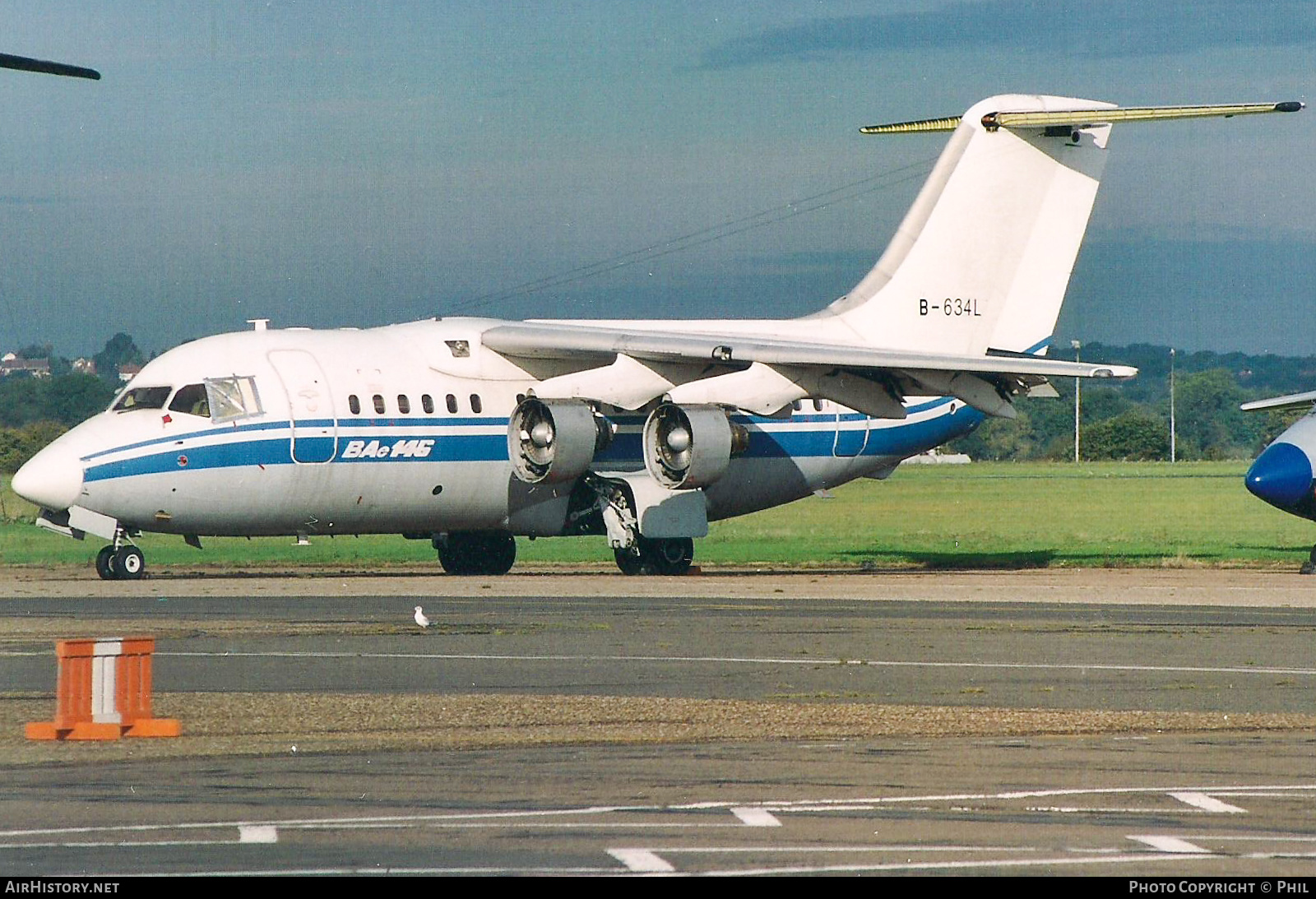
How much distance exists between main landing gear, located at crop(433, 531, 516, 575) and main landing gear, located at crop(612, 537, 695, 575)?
2124 mm

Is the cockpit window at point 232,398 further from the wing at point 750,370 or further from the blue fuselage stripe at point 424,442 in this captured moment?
the wing at point 750,370

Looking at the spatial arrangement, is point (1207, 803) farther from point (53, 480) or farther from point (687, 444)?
point (53, 480)

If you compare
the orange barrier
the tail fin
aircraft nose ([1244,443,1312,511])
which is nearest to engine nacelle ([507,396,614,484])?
the tail fin

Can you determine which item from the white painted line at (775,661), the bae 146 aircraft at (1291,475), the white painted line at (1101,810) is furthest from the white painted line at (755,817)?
the bae 146 aircraft at (1291,475)

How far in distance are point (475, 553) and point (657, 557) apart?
3209 mm

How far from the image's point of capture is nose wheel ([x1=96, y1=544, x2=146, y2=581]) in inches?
1087

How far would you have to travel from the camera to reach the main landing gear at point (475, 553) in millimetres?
31312

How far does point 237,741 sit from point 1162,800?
5.71 m

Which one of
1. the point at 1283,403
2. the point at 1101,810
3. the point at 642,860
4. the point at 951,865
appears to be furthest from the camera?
the point at 1283,403

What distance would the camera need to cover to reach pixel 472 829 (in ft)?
29.6

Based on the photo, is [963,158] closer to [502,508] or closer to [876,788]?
[502,508]

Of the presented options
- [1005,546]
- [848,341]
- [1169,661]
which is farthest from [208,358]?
[1005,546]

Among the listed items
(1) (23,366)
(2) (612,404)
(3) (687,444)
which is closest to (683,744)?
(3) (687,444)

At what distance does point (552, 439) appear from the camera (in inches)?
1107
